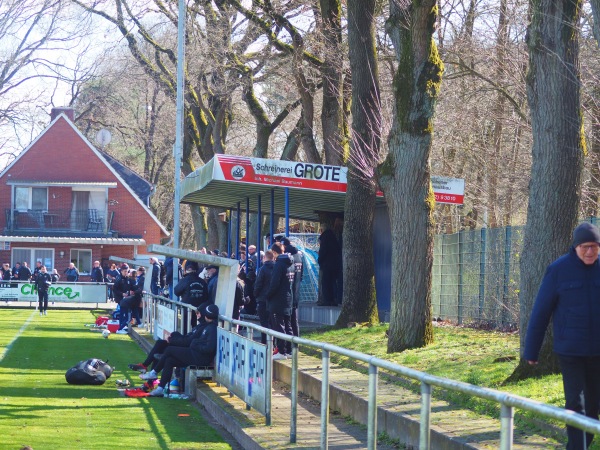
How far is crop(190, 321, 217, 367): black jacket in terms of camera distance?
14.3 m

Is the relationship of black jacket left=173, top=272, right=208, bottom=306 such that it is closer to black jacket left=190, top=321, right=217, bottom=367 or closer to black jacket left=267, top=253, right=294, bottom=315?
black jacket left=267, top=253, right=294, bottom=315

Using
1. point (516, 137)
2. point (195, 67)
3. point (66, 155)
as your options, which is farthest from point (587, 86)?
point (66, 155)

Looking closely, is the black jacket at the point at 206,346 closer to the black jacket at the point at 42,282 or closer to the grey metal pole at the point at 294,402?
the grey metal pole at the point at 294,402

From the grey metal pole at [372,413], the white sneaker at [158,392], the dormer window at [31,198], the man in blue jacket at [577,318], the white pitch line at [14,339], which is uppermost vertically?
the dormer window at [31,198]

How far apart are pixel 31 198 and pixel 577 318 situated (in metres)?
57.9

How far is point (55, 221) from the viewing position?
2421 inches

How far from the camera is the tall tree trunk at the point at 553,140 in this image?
10.9 m

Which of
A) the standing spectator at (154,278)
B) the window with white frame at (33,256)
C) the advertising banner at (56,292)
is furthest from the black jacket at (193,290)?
the window with white frame at (33,256)

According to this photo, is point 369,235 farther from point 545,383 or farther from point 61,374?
point 545,383

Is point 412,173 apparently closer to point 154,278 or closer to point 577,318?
point 577,318

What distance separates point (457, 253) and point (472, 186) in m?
9.06

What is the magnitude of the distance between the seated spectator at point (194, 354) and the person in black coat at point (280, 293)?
1354mm

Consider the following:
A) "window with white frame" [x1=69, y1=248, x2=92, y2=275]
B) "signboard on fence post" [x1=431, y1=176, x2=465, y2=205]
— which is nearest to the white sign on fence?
"signboard on fence post" [x1=431, y1=176, x2=465, y2=205]

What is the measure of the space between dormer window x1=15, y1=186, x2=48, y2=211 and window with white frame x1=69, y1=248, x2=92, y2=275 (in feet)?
10.9
